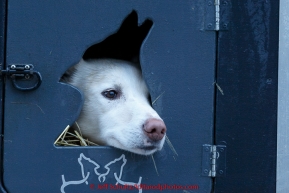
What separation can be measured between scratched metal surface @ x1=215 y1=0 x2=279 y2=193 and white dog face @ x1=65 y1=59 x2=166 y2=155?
1.07ft

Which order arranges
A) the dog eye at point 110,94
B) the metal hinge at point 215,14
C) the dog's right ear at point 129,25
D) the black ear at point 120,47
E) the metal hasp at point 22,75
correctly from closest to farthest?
1. the metal hasp at point 22,75
2. the metal hinge at point 215,14
3. the dog eye at point 110,94
4. the dog's right ear at point 129,25
5. the black ear at point 120,47

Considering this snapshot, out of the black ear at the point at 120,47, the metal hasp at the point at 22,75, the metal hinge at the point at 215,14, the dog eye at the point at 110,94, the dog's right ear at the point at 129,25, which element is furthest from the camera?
the black ear at the point at 120,47

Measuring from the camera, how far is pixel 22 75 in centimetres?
184

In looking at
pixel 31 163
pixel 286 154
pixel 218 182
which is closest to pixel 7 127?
pixel 31 163

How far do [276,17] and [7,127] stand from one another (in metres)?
1.28

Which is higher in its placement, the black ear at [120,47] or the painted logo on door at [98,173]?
the black ear at [120,47]

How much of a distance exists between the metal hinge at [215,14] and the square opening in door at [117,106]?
0.29 m

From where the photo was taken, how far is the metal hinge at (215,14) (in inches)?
76.8

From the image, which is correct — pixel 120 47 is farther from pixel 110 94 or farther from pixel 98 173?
pixel 98 173

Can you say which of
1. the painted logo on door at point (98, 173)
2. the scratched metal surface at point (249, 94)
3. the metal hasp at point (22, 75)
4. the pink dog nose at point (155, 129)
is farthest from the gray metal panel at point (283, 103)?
the metal hasp at point (22, 75)

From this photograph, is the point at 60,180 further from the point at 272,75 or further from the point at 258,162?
the point at 272,75

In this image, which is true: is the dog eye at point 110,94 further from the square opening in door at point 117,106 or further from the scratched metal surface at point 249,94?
the scratched metal surface at point 249,94

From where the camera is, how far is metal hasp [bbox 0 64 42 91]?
183 cm

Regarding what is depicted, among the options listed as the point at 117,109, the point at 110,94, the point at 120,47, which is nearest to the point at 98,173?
the point at 117,109
